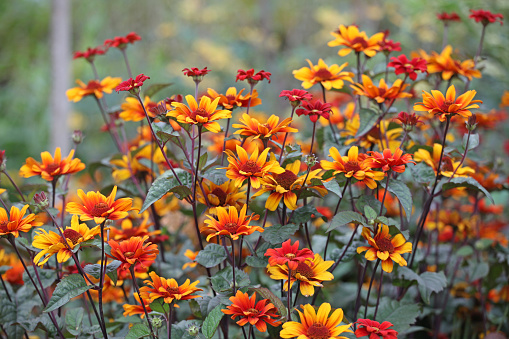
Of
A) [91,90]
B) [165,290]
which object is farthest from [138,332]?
[91,90]

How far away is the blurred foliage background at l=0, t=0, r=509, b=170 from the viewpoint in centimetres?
369

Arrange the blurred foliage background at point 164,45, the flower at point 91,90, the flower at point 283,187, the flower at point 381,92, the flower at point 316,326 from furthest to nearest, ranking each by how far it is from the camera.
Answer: the blurred foliage background at point 164,45 → the flower at point 91,90 → the flower at point 381,92 → the flower at point 283,187 → the flower at point 316,326

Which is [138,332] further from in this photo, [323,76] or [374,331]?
[323,76]

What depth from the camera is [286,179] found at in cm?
70

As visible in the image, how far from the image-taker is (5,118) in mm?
4039

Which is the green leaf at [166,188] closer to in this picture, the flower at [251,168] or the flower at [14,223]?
the flower at [251,168]

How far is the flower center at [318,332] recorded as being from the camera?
57 centimetres

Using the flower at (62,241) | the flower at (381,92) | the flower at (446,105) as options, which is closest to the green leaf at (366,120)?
the flower at (381,92)

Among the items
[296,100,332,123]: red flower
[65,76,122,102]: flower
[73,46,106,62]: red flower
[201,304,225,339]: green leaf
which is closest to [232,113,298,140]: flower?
[296,100,332,123]: red flower

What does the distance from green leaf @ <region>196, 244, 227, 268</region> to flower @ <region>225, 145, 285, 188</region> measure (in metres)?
0.13

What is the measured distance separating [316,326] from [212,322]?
140 mm

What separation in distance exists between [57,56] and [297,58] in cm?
207

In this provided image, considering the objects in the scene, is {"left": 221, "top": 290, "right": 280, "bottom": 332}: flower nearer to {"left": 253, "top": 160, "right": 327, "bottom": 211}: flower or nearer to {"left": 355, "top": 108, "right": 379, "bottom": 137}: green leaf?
{"left": 253, "top": 160, "right": 327, "bottom": 211}: flower

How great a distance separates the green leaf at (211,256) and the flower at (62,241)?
0.16 meters
